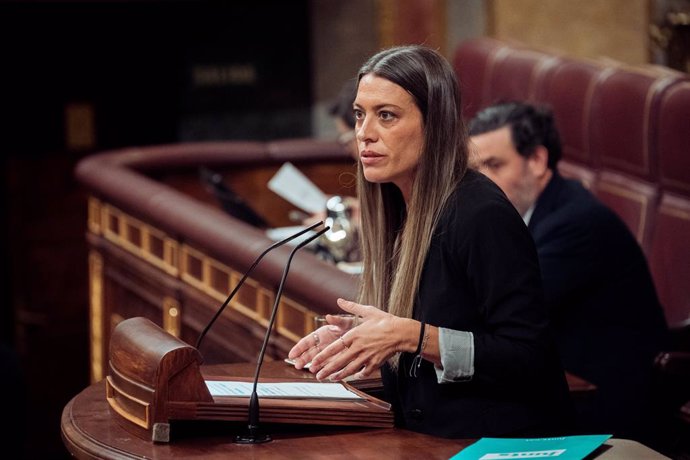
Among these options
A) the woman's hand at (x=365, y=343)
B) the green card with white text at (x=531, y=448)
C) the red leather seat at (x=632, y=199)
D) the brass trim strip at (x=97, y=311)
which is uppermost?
the woman's hand at (x=365, y=343)

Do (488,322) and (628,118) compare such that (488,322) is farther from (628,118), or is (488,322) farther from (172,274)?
(172,274)

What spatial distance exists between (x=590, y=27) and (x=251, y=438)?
5.67m

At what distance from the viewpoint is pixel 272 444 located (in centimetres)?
209

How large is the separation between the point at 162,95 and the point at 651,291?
15.2 ft

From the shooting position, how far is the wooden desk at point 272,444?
6.66 feet

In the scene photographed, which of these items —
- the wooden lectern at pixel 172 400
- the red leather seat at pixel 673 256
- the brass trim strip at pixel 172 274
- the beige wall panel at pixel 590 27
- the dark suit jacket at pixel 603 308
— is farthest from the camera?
the beige wall panel at pixel 590 27

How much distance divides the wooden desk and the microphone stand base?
0.04ft

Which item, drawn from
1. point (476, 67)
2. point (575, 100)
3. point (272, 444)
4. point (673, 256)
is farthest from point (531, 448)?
point (476, 67)

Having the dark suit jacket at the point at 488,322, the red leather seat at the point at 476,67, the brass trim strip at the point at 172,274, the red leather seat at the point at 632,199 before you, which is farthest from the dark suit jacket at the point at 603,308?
the red leather seat at the point at 476,67

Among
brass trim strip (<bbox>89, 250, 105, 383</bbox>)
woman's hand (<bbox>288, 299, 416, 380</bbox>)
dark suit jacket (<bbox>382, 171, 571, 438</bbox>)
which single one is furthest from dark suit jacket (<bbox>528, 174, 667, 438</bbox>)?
brass trim strip (<bbox>89, 250, 105, 383</bbox>)

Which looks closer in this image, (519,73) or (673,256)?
(673,256)

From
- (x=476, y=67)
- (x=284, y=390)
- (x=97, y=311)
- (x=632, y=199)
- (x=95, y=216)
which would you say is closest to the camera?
(x=284, y=390)

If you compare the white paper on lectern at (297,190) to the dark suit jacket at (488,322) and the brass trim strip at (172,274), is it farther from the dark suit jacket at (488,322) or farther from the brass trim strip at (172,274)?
the dark suit jacket at (488,322)

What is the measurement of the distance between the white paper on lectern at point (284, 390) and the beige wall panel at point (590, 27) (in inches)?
207
